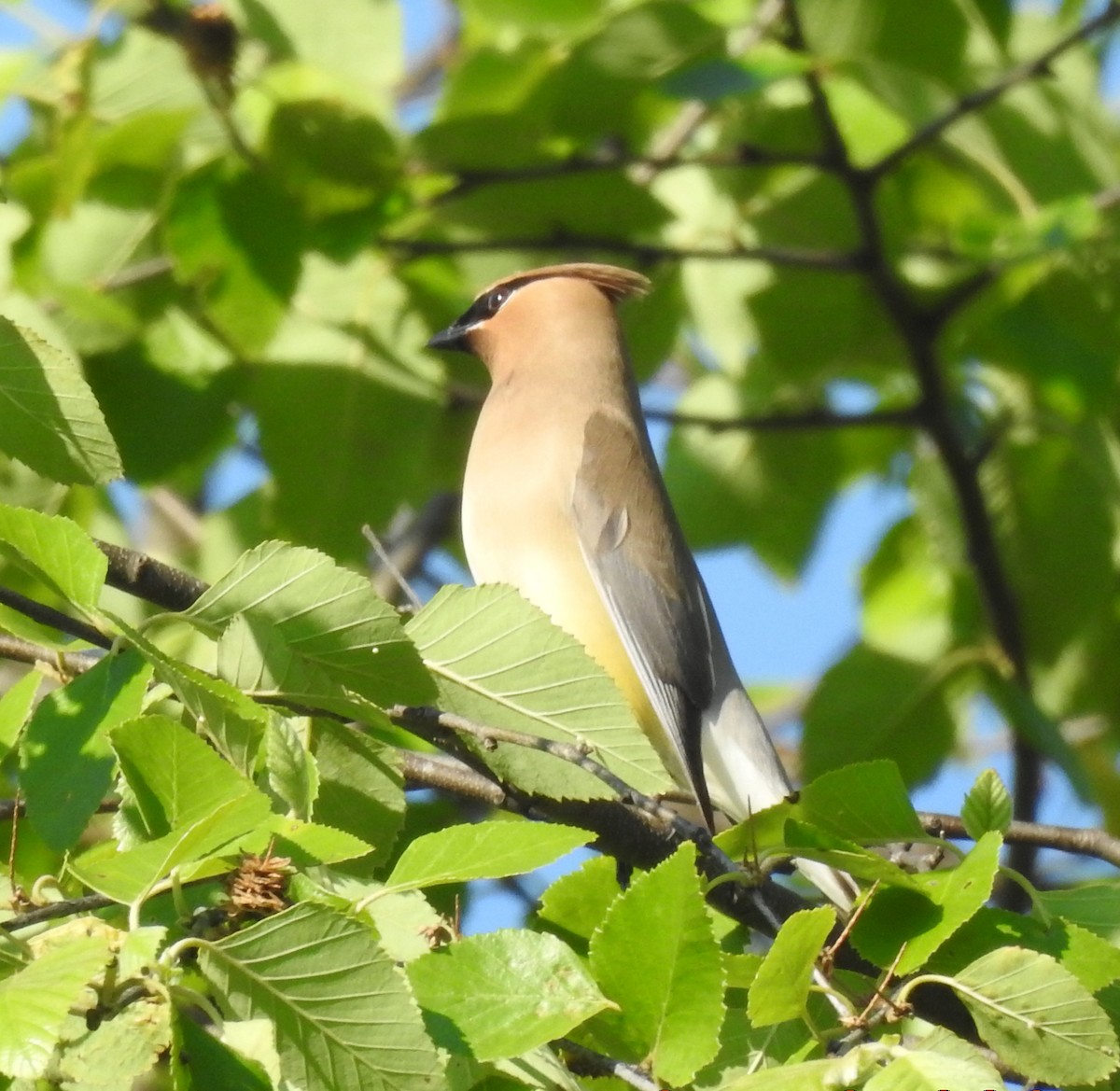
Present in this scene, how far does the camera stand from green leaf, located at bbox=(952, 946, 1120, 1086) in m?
1.81

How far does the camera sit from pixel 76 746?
1.81m

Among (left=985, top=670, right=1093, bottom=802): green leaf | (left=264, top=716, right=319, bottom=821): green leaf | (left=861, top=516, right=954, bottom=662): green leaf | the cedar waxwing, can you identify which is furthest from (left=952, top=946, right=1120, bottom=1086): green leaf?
(left=861, top=516, right=954, bottom=662): green leaf

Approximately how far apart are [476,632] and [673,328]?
2968 millimetres

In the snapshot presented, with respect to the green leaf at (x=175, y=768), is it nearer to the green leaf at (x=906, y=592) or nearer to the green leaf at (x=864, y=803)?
the green leaf at (x=864, y=803)

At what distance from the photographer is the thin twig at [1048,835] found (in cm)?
231

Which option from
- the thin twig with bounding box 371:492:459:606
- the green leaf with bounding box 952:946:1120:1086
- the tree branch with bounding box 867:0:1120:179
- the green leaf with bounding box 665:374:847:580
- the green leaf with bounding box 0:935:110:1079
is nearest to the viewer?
the green leaf with bounding box 0:935:110:1079

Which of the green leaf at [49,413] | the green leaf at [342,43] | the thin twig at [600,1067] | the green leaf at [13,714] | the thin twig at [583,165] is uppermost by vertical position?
the green leaf at [342,43]

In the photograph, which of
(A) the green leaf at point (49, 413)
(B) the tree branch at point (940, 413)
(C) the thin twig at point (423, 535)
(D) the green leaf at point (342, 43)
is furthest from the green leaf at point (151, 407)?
(A) the green leaf at point (49, 413)

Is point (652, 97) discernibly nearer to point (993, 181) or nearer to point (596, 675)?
point (993, 181)

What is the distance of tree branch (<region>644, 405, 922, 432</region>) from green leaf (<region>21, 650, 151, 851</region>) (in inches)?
108

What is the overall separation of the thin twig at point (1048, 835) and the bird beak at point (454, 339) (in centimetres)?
220

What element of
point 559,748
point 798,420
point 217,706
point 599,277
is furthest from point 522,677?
point 599,277

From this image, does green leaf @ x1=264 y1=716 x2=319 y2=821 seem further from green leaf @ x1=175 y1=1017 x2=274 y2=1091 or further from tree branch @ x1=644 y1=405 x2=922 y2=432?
tree branch @ x1=644 y1=405 x2=922 y2=432

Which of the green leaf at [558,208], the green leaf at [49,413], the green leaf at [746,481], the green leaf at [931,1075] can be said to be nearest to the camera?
the green leaf at [931,1075]
